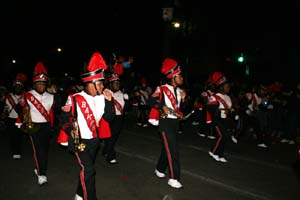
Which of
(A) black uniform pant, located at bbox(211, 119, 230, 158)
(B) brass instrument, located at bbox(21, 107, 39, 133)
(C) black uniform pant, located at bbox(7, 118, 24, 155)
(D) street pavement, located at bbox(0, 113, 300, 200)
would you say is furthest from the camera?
(C) black uniform pant, located at bbox(7, 118, 24, 155)

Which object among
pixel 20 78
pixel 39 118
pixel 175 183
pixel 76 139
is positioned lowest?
pixel 175 183

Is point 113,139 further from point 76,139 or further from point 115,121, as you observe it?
point 76,139

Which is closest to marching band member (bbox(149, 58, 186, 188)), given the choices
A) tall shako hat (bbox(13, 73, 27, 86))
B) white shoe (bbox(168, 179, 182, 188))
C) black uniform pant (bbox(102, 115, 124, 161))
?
white shoe (bbox(168, 179, 182, 188))

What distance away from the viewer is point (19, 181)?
5625 mm

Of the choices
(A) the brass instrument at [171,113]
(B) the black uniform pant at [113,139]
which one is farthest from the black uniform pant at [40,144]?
(A) the brass instrument at [171,113]

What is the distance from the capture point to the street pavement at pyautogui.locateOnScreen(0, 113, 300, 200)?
5.08m

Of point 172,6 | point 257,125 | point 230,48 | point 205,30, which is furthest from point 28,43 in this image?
point 257,125

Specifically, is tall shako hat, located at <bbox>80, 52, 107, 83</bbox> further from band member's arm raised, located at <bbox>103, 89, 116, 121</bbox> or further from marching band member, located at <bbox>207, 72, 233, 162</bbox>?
marching band member, located at <bbox>207, 72, 233, 162</bbox>

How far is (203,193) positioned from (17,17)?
3661cm

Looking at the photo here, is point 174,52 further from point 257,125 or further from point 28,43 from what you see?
point 28,43

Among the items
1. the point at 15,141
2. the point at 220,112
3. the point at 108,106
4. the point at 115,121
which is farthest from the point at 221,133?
the point at 15,141

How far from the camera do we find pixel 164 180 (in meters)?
5.75

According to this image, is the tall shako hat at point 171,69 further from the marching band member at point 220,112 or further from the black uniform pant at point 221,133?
the black uniform pant at point 221,133

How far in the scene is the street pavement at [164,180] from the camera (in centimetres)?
508
